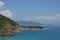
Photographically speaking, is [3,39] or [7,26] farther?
[7,26]

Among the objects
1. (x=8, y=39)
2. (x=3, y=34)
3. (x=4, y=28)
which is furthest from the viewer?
(x=4, y=28)

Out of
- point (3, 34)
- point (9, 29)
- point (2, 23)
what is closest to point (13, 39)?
point (3, 34)

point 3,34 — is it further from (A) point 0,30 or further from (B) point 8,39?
(B) point 8,39

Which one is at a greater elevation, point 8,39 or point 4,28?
point 4,28

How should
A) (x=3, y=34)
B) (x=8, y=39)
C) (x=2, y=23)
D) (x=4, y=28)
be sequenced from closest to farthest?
(x=8, y=39) → (x=3, y=34) → (x=4, y=28) → (x=2, y=23)

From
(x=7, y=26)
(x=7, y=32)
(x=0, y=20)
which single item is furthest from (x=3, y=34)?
(x=0, y=20)

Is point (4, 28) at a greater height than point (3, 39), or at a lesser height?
greater

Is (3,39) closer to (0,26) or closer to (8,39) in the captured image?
(8,39)

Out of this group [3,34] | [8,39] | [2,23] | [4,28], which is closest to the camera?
[8,39]

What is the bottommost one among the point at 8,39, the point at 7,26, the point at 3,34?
the point at 8,39
